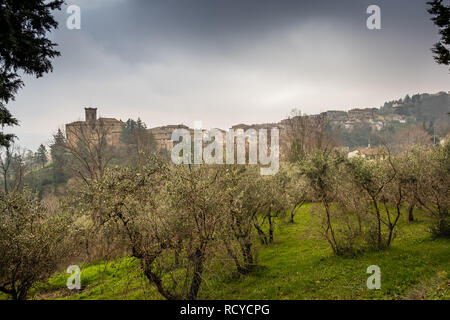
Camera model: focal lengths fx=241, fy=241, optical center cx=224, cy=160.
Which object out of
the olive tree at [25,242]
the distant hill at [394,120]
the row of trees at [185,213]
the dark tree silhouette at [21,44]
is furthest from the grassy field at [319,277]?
the distant hill at [394,120]

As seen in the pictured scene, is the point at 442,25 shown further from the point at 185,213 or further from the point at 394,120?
the point at 394,120

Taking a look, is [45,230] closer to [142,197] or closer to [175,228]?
[142,197]

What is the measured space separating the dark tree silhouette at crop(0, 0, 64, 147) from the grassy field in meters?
8.28

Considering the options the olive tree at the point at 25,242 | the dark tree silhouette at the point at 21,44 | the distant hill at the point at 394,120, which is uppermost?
the distant hill at the point at 394,120

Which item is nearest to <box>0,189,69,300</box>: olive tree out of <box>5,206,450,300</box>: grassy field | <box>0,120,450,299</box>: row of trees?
<box>0,120,450,299</box>: row of trees

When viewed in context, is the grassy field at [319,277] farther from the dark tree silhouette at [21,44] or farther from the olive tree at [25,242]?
the dark tree silhouette at [21,44]

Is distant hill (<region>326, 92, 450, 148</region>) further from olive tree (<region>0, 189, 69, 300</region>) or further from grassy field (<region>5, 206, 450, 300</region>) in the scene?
olive tree (<region>0, 189, 69, 300</region>)

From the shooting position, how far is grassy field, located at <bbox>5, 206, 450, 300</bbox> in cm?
973

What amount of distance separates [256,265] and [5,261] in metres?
11.7

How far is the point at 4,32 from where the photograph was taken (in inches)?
357

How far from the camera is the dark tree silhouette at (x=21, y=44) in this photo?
364 inches

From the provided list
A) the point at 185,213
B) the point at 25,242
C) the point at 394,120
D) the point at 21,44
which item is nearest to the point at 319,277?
the point at 185,213

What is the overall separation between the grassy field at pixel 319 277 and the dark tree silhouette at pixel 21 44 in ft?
27.2
